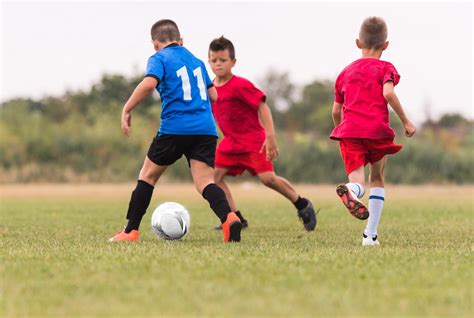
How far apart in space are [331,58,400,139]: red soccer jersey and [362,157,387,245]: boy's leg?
382mm

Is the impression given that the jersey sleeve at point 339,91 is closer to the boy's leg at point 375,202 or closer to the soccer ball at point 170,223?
the boy's leg at point 375,202

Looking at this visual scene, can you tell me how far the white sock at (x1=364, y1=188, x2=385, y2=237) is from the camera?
701cm

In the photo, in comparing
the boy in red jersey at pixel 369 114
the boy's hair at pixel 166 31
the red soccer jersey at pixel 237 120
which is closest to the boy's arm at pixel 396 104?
the boy in red jersey at pixel 369 114

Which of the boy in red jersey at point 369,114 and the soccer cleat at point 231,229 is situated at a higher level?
the boy in red jersey at point 369,114

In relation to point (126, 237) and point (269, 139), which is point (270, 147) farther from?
point (126, 237)

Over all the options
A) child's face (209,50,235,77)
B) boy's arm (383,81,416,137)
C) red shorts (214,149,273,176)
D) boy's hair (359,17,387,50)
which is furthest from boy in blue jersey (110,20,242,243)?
red shorts (214,149,273,176)

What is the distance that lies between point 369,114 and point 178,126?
1.62 meters

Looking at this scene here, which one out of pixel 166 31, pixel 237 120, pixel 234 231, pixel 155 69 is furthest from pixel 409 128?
pixel 237 120

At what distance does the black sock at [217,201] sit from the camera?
7078 mm

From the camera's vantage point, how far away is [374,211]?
23.2ft

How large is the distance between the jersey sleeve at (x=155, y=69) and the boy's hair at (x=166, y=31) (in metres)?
0.32

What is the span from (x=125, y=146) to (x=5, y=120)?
4905mm

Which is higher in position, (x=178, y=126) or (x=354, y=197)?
(x=178, y=126)

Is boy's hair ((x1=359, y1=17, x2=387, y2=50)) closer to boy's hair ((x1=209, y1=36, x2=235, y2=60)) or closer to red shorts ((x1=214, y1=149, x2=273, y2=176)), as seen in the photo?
boy's hair ((x1=209, y1=36, x2=235, y2=60))
